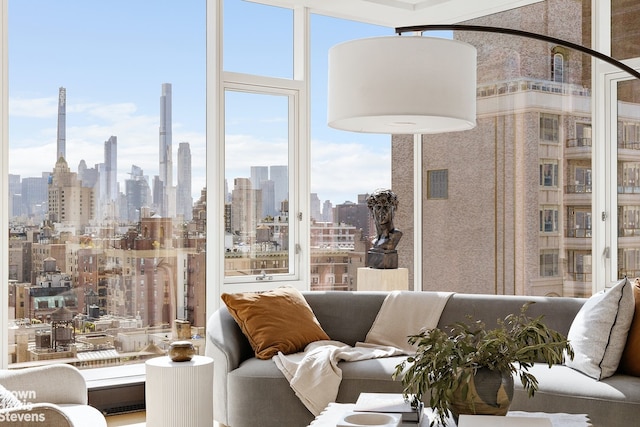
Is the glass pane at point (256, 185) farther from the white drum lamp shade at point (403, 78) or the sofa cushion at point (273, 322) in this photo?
the white drum lamp shade at point (403, 78)

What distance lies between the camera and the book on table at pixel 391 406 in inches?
104

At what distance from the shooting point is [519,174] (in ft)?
A: 18.8

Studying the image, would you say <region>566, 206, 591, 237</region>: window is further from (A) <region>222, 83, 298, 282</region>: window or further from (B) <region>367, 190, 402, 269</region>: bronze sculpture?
(A) <region>222, 83, 298, 282</region>: window

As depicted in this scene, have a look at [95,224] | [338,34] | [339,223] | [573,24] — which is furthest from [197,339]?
[573,24]

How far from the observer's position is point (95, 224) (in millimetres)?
4988

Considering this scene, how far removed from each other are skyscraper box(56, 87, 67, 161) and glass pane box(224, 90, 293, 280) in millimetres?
1227

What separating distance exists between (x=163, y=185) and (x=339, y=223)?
158cm

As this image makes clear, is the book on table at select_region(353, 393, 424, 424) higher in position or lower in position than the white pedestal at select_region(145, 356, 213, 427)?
higher

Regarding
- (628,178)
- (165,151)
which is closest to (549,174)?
(628,178)

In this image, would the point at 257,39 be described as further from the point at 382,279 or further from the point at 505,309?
the point at 505,309

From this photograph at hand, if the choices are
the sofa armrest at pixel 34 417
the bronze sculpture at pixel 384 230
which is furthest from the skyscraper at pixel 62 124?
the sofa armrest at pixel 34 417

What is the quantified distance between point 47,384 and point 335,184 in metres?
3.43

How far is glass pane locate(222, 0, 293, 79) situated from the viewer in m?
5.66

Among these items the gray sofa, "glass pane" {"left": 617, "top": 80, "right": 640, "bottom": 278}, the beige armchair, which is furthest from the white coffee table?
"glass pane" {"left": 617, "top": 80, "right": 640, "bottom": 278}
